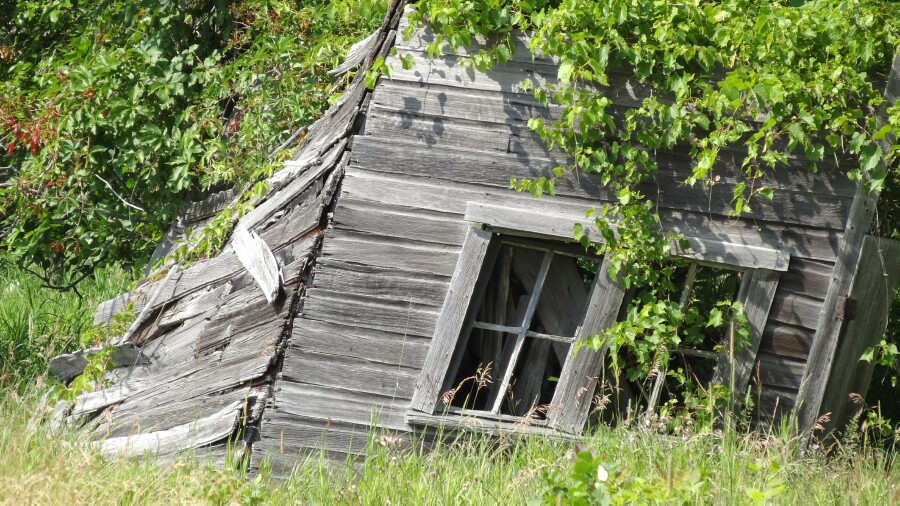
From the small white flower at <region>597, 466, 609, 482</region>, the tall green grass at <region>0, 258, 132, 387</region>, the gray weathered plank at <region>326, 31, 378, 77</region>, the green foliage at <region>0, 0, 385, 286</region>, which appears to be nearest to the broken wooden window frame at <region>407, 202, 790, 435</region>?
the gray weathered plank at <region>326, 31, 378, 77</region>

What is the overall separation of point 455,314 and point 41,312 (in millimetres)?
5128

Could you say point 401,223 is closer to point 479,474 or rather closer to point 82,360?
point 479,474

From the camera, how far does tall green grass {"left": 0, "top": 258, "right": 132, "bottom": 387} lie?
24.1 ft

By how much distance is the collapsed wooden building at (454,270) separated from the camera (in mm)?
4844

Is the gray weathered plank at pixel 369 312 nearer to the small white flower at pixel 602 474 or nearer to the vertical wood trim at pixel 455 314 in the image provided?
the vertical wood trim at pixel 455 314

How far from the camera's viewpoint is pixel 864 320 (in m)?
5.03

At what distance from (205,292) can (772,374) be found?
328 cm

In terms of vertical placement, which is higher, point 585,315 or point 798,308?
point 798,308

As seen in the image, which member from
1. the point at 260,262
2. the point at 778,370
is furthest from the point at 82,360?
the point at 778,370

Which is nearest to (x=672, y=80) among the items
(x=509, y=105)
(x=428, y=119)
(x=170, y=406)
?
(x=509, y=105)

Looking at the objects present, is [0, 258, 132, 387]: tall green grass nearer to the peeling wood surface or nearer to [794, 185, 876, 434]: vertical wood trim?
the peeling wood surface

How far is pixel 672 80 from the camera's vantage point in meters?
4.64

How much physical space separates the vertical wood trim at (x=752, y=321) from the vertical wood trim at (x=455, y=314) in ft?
4.51

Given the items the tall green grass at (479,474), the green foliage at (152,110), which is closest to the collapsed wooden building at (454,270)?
the tall green grass at (479,474)
